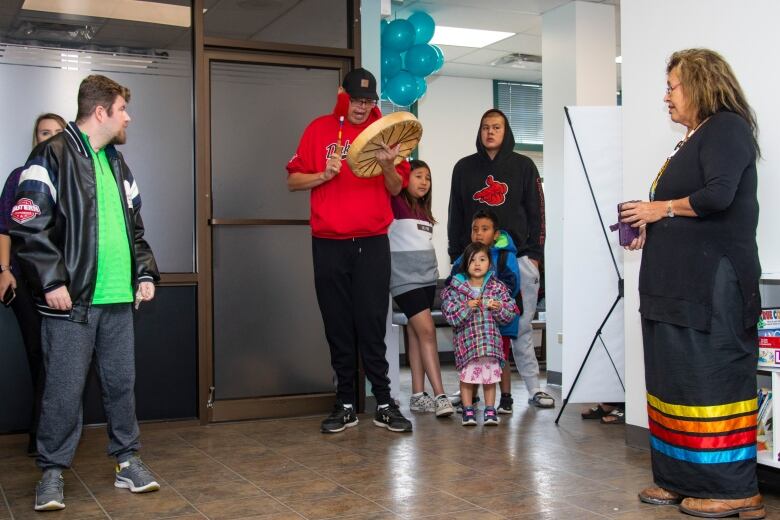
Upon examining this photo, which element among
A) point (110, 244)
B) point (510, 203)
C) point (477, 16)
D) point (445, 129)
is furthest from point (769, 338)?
point (445, 129)

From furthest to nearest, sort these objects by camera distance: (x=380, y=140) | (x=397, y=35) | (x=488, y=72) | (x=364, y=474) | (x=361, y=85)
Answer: (x=488, y=72)
(x=397, y=35)
(x=361, y=85)
(x=380, y=140)
(x=364, y=474)

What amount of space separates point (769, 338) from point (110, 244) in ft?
7.43

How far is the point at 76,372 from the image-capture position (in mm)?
3068

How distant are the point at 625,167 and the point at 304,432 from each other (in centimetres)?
198

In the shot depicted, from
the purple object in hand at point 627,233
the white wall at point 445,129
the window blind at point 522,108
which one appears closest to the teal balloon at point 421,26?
the white wall at point 445,129

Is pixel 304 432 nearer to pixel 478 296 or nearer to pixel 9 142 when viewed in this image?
pixel 478 296

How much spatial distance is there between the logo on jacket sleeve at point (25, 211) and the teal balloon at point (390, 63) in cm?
392

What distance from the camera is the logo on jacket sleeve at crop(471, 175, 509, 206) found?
496cm

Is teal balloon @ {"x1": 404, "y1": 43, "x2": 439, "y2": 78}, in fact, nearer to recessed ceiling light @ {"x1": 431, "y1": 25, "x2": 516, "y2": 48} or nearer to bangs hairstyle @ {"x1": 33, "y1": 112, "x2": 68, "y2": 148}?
recessed ceiling light @ {"x1": 431, "y1": 25, "x2": 516, "y2": 48}

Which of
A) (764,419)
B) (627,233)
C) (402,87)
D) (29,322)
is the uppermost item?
(402,87)

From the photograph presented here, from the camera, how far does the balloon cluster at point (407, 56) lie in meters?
6.45

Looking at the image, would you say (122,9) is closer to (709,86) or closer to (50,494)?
(50,494)

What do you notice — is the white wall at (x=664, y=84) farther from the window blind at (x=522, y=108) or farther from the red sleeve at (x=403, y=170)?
the window blind at (x=522, y=108)

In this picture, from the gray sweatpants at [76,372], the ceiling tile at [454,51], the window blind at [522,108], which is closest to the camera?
the gray sweatpants at [76,372]
